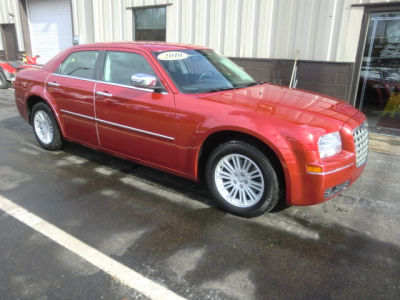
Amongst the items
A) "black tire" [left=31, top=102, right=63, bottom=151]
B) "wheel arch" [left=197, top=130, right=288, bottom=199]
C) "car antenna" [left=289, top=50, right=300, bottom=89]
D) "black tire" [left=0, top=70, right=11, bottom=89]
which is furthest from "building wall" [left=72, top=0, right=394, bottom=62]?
"black tire" [left=31, top=102, right=63, bottom=151]

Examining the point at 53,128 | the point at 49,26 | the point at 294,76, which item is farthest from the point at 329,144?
the point at 49,26

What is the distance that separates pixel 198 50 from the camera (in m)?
4.23

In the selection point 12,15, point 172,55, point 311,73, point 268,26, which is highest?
point 12,15

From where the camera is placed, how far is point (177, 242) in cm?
287

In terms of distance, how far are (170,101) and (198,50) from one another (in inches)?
44.5

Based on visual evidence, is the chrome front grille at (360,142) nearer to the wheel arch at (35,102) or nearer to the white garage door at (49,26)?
the wheel arch at (35,102)

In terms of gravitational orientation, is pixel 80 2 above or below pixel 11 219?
above

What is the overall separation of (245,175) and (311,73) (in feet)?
17.4

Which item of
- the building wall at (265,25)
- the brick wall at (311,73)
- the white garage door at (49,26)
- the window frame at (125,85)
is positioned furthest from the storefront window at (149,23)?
the window frame at (125,85)

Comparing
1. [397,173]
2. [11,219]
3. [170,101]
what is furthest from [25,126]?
[397,173]

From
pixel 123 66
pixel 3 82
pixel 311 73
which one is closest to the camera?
pixel 123 66

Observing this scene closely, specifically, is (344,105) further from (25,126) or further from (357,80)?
(25,126)

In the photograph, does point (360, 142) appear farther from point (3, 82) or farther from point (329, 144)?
point (3, 82)

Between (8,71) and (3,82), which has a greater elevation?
(8,71)
